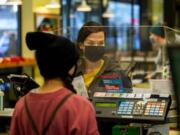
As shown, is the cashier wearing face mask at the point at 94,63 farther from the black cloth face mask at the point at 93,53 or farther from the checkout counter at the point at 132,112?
the checkout counter at the point at 132,112

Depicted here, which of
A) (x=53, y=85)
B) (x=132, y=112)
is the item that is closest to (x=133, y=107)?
(x=132, y=112)

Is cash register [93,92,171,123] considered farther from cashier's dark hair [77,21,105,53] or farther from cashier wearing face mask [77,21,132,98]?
cashier's dark hair [77,21,105,53]

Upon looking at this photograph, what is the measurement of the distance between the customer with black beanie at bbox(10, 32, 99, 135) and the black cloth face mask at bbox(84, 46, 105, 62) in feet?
4.36

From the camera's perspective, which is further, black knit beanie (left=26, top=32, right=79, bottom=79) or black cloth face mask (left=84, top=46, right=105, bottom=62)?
black cloth face mask (left=84, top=46, right=105, bottom=62)

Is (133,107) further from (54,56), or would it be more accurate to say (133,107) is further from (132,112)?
(54,56)

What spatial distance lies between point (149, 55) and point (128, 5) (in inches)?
110

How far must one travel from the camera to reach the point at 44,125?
209cm

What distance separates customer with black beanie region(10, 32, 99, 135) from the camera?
2.08 m

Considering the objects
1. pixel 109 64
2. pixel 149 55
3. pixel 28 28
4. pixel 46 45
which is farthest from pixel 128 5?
pixel 46 45

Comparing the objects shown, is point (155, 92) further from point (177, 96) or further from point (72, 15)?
point (72, 15)

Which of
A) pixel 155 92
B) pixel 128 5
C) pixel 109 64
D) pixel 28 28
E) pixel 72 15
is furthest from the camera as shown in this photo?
pixel 128 5

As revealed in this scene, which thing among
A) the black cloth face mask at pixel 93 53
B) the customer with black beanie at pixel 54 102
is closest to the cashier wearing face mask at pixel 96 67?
the black cloth face mask at pixel 93 53

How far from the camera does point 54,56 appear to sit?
2109 millimetres

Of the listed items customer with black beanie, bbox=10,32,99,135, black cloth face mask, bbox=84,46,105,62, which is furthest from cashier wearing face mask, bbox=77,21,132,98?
customer with black beanie, bbox=10,32,99,135
